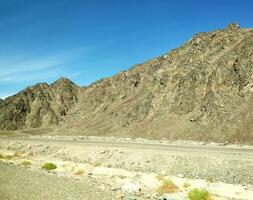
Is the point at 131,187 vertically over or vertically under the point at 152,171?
under

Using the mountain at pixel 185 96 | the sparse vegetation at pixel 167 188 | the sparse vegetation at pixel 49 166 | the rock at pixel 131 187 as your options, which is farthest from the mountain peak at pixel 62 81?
the sparse vegetation at pixel 167 188

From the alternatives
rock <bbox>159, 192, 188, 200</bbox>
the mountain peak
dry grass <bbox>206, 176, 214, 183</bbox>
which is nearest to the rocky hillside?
the mountain peak

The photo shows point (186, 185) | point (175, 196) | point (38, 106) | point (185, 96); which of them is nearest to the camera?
point (175, 196)

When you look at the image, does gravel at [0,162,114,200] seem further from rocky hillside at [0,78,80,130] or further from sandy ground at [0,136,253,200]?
rocky hillside at [0,78,80,130]

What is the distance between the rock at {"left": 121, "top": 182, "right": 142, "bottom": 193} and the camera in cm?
2209

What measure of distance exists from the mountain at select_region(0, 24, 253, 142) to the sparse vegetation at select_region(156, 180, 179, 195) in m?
27.4

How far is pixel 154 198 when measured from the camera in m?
20.3

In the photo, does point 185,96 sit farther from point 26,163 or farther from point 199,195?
point 199,195

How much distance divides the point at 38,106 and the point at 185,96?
67418 mm

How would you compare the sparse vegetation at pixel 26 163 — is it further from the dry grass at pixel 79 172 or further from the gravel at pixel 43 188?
the dry grass at pixel 79 172

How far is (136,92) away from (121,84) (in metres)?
12.9

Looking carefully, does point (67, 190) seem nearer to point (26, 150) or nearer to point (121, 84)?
point (26, 150)

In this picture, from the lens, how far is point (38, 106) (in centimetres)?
12150

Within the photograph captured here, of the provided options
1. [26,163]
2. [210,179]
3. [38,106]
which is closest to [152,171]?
[210,179]
